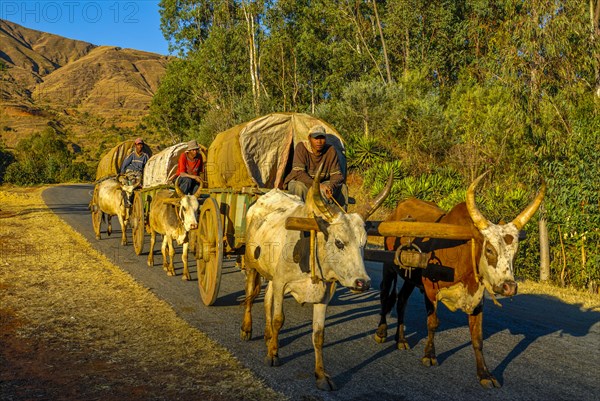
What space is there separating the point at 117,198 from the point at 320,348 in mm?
11688

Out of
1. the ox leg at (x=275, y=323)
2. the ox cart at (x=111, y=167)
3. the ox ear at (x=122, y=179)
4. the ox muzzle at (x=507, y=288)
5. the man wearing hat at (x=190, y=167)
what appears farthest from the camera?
the ox cart at (x=111, y=167)

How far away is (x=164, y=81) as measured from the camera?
5347 cm

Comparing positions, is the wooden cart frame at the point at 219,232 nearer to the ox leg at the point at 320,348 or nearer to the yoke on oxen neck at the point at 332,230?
the ox leg at the point at 320,348

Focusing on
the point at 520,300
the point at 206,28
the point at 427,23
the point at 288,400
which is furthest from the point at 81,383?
the point at 206,28

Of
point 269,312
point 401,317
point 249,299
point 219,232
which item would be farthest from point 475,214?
point 219,232

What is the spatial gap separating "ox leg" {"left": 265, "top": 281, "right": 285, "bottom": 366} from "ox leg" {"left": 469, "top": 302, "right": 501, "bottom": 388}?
2.05 m

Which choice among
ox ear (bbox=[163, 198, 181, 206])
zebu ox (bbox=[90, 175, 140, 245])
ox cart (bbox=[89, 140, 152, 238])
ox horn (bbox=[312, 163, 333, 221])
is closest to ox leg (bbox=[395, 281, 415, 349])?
ox horn (bbox=[312, 163, 333, 221])

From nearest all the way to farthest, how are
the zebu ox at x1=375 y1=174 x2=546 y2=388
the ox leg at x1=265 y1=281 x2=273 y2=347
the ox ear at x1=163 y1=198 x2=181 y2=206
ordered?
the zebu ox at x1=375 y1=174 x2=546 y2=388, the ox leg at x1=265 y1=281 x2=273 y2=347, the ox ear at x1=163 y1=198 x2=181 y2=206

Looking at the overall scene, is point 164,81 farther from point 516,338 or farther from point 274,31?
point 516,338

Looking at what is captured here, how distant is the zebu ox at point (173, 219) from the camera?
1063cm

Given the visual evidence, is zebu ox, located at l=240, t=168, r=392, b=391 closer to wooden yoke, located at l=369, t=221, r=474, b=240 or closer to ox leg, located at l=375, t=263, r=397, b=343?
wooden yoke, located at l=369, t=221, r=474, b=240

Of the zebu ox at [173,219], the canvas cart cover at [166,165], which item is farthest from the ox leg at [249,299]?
the canvas cart cover at [166,165]

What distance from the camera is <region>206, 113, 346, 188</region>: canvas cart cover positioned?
8500 millimetres

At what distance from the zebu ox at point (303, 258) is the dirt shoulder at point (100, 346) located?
2.27ft
